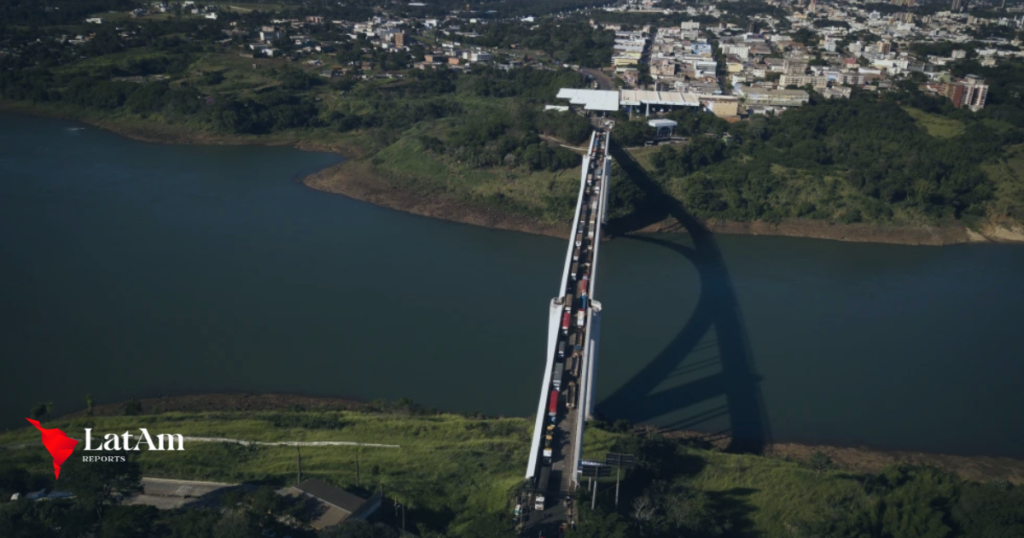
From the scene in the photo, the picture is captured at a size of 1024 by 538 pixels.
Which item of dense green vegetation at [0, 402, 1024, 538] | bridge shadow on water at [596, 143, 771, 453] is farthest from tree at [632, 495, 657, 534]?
bridge shadow on water at [596, 143, 771, 453]

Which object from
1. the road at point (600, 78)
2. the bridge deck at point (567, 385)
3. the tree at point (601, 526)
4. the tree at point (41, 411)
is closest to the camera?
the tree at point (601, 526)

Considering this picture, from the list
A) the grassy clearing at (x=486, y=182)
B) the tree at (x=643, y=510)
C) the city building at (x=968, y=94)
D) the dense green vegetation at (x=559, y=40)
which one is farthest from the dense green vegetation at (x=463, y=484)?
the dense green vegetation at (x=559, y=40)

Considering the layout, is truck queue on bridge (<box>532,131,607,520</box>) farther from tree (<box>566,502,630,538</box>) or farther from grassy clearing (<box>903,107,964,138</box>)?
grassy clearing (<box>903,107,964,138</box>)

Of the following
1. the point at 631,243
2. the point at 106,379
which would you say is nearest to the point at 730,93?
the point at 631,243

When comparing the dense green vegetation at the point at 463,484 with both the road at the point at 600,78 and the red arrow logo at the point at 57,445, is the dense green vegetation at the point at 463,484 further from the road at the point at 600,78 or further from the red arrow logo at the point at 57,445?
the road at the point at 600,78

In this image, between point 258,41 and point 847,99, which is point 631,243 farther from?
point 258,41
